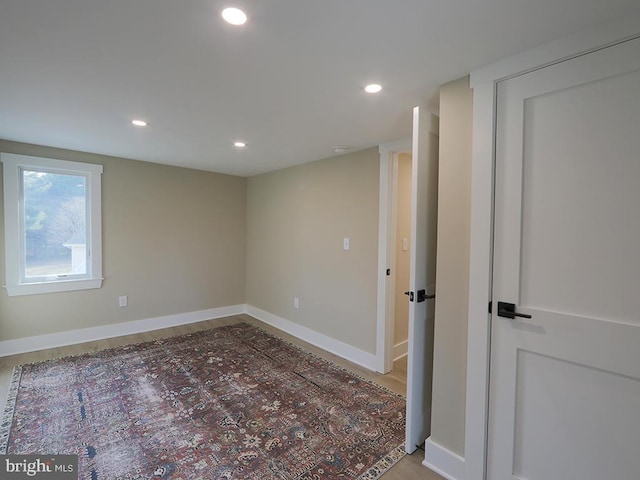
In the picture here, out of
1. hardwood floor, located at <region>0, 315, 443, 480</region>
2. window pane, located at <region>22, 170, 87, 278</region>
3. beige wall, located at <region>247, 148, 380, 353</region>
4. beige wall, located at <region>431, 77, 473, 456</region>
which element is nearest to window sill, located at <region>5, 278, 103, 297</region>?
window pane, located at <region>22, 170, 87, 278</region>

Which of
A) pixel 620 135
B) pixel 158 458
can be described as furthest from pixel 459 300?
pixel 158 458

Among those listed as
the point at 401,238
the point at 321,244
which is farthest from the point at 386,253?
the point at 321,244

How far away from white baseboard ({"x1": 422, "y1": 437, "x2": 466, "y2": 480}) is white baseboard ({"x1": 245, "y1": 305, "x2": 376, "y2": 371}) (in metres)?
1.23

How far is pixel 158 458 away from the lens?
5.97 feet

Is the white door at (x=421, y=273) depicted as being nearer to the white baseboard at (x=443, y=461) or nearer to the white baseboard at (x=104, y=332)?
the white baseboard at (x=443, y=461)

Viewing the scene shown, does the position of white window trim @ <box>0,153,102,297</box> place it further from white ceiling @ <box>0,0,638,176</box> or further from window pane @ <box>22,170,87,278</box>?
white ceiling @ <box>0,0,638,176</box>

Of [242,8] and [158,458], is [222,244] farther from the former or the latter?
[242,8]

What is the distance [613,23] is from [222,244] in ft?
14.7

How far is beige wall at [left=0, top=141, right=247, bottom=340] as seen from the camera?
3363 mm

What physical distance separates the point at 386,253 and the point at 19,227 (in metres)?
3.77

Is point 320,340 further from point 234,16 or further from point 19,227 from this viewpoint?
point 19,227

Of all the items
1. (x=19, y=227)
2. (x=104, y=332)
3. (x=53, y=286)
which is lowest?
(x=104, y=332)

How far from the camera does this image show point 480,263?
62.4 inches

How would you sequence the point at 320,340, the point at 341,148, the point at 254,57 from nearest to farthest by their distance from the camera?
the point at 254,57 < the point at 341,148 < the point at 320,340
